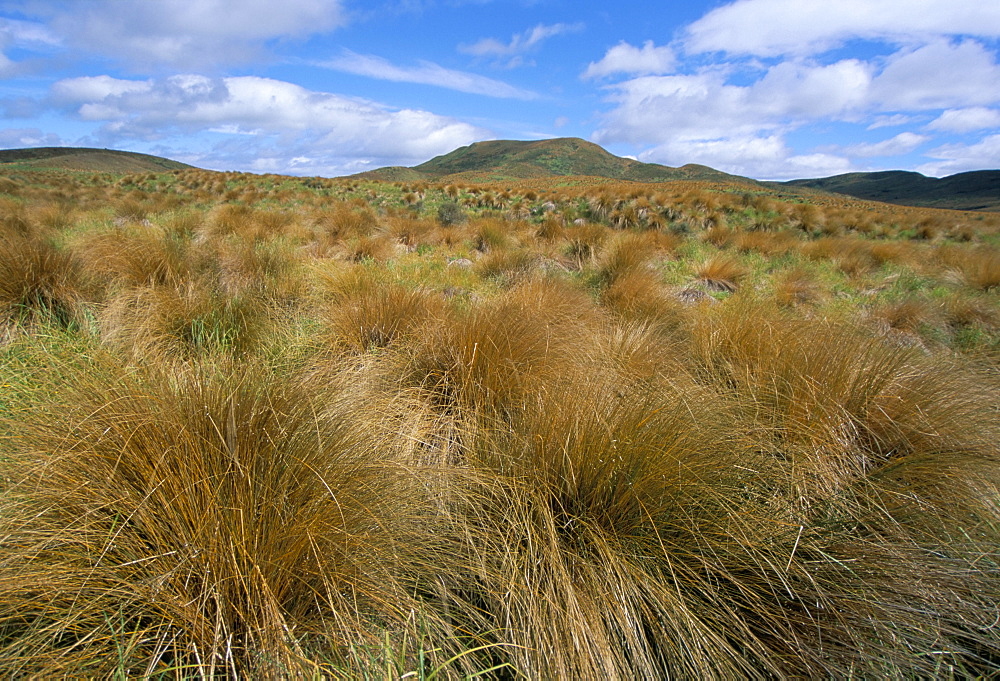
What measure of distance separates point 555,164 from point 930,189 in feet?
268

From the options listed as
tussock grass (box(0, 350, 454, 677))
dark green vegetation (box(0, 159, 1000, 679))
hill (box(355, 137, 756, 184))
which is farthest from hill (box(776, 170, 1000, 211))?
tussock grass (box(0, 350, 454, 677))

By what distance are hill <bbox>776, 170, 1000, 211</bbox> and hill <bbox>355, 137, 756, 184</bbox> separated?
41.6m

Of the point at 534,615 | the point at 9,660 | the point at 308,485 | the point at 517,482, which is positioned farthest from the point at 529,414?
the point at 9,660

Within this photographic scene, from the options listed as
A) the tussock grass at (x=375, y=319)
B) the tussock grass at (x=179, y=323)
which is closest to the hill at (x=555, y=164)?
the tussock grass at (x=375, y=319)

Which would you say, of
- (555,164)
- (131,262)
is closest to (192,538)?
(131,262)

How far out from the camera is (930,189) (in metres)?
91.7

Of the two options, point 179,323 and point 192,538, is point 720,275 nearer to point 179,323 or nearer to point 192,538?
point 179,323

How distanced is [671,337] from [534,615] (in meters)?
2.50

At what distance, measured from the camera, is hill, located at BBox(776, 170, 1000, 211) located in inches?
2992

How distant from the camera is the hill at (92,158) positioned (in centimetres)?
5159

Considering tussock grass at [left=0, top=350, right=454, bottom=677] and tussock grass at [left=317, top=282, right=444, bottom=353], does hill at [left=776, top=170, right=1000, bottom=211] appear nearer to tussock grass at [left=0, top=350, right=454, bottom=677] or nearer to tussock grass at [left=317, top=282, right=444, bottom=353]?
tussock grass at [left=317, top=282, right=444, bottom=353]

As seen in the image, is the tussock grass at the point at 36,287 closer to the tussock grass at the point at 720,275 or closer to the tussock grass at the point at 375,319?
the tussock grass at the point at 375,319

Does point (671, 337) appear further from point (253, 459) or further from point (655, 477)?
point (253, 459)

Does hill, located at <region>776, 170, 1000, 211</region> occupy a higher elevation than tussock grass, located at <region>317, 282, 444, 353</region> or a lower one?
higher
